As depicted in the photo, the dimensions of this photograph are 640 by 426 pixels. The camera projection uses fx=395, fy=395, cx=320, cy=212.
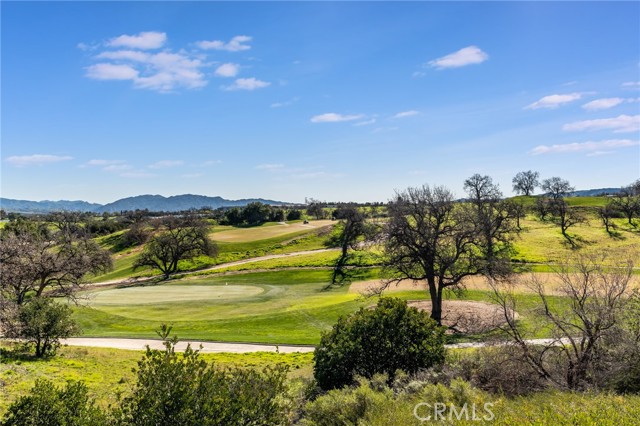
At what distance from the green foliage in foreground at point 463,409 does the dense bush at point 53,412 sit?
611 centimetres

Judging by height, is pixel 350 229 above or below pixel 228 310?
above

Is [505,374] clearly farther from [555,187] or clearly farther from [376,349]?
[555,187]

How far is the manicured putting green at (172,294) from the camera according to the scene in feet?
153

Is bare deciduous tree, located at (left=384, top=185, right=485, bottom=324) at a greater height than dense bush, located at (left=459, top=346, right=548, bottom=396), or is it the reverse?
bare deciduous tree, located at (left=384, top=185, right=485, bottom=324)

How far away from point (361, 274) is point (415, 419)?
160 ft

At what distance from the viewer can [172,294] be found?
5028cm

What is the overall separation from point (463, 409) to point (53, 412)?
10909 mm

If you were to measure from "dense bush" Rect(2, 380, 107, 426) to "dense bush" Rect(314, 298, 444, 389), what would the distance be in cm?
921

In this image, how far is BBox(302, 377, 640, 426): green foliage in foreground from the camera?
8906mm

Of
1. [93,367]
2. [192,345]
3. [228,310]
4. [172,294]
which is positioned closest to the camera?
[93,367]

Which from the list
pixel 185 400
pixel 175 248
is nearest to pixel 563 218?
pixel 175 248

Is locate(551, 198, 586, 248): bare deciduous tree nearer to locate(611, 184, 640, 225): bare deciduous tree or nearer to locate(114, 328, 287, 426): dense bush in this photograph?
locate(611, 184, 640, 225): bare deciduous tree

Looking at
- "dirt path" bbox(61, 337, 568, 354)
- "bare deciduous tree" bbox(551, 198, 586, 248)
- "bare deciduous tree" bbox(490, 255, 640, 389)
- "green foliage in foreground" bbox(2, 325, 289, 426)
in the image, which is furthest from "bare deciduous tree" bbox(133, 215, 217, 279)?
"bare deciduous tree" bbox(551, 198, 586, 248)

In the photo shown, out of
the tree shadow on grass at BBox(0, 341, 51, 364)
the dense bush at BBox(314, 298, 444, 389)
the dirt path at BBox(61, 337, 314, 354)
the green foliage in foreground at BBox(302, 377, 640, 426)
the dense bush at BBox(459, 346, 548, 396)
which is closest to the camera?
the green foliage in foreground at BBox(302, 377, 640, 426)
